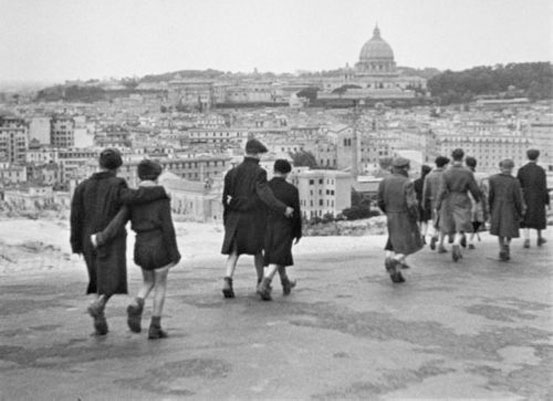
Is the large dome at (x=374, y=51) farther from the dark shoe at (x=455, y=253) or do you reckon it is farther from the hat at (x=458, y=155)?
the dark shoe at (x=455, y=253)

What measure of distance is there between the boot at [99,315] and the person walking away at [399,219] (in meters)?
2.80

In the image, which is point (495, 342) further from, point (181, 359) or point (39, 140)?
point (39, 140)

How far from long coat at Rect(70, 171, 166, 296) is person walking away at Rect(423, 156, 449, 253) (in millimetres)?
4064

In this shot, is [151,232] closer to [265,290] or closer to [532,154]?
[265,290]

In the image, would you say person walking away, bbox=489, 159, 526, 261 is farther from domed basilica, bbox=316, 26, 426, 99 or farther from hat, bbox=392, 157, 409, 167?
domed basilica, bbox=316, 26, 426, 99

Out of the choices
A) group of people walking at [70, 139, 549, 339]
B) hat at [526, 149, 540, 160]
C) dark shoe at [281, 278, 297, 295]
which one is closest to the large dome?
hat at [526, 149, 540, 160]

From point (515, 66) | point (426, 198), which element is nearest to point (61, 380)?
point (426, 198)

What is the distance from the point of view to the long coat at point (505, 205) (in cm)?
923

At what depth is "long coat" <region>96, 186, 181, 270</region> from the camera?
5.82 m

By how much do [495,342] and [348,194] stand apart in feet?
121

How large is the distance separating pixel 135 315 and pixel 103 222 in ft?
1.83

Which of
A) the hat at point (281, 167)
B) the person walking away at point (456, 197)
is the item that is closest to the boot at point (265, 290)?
the hat at point (281, 167)

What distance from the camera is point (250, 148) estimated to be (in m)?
7.09

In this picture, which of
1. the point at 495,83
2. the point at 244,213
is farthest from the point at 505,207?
the point at 495,83
